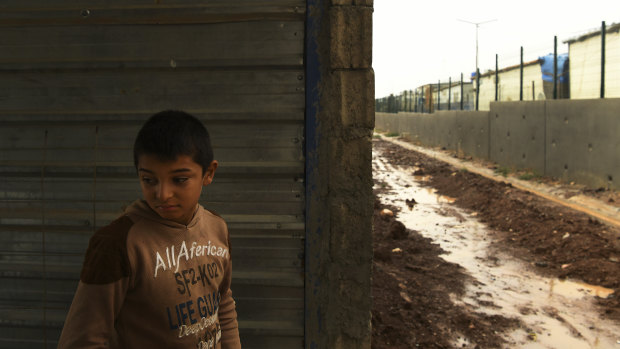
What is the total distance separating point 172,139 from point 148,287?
1.51 ft

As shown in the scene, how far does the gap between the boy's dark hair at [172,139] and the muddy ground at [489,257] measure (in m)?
3.06

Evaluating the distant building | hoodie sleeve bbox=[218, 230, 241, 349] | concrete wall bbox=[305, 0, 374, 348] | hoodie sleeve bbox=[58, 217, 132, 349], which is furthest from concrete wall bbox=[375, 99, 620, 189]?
hoodie sleeve bbox=[58, 217, 132, 349]

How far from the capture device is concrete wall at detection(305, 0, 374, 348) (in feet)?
9.56

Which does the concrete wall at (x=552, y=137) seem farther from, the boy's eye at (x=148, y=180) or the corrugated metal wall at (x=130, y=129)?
the boy's eye at (x=148, y=180)

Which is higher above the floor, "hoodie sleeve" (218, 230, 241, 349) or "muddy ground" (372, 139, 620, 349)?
"hoodie sleeve" (218, 230, 241, 349)

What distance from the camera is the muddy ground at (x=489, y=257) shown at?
15.3 ft

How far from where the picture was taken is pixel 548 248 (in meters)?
7.37

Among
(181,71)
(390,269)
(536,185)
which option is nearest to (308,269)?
(181,71)

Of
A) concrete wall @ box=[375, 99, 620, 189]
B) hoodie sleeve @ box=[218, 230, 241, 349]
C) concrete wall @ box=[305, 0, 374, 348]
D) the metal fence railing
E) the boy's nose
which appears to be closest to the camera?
the boy's nose

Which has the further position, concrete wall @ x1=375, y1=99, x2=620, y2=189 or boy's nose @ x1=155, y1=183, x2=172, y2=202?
concrete wall @ x1=375, y1=99, x2=620, y2=189

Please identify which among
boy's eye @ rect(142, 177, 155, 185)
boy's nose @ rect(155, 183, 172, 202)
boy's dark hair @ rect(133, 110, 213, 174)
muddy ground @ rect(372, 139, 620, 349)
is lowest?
muddy ground @ rect(372, 139, 620, 349)

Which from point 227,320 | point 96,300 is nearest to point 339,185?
point 227,320

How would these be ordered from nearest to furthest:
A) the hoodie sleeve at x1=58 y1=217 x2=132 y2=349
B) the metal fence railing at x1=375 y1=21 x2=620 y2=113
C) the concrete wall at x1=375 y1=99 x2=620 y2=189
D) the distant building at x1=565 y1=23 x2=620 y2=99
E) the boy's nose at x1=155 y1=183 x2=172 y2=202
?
1. the hoodie sleeve at x1=58 y1=217 x2=132 y2=349
2. the boy's nose at x1=155 y1=183 x2=172 y2=202
3. the concrete wall at x1=375 y1=99 x2=620 y2=189
4. the metal fence railing at x1=375 y1=21 x2=620 y2=113
5. the distant building at x1=565 y1=23 x2=620 y2=99

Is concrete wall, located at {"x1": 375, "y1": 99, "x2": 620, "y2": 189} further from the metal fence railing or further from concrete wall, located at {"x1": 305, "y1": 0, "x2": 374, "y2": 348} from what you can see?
concrete wall, located at {"x1": 305, "y1": 0, "x2": 374, "y2": 348}
